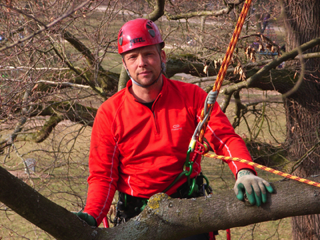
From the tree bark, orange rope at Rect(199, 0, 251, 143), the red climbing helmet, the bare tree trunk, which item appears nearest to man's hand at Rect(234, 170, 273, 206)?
the tree bark

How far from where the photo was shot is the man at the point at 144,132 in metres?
2.20

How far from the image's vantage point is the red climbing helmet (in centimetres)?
231

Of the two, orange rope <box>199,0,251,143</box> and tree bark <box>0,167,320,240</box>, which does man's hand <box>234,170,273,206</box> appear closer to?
tree bark <box>0,167,320,240</box>

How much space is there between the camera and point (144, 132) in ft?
7.29

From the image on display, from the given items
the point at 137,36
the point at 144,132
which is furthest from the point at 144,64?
the point at 144,132

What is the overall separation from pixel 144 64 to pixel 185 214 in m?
1.06

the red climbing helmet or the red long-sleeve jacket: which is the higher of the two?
the red climbing helmet

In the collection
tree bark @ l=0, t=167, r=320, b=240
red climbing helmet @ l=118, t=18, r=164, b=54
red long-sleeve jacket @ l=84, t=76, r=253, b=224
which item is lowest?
tree bark @ l=0, t=167, r=320, b=240

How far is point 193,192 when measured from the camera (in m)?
2.36

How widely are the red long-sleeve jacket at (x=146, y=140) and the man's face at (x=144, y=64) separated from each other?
107 millimetres

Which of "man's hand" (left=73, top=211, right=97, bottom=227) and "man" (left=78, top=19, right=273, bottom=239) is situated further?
"man" (left=78, top=19, right=273, bottom=239)

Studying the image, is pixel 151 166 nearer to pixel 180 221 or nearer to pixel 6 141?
pixel 180 221

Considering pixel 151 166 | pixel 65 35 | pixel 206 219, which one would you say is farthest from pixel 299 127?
pixel 206 219

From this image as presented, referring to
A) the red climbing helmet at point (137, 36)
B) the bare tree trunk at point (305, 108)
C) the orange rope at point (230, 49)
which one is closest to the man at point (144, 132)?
the red climbing helmet at point (137, 36)
